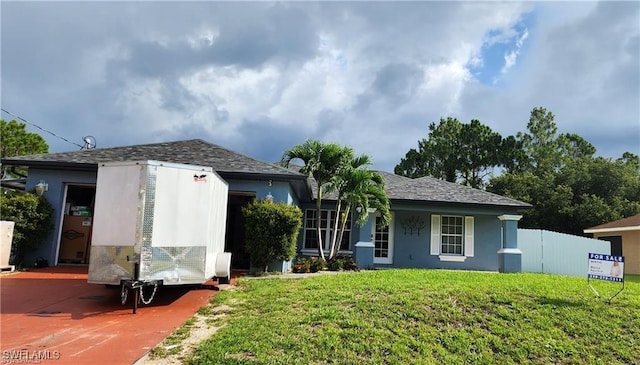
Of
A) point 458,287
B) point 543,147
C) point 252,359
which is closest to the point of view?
point 252,359

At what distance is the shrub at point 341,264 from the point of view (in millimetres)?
13164

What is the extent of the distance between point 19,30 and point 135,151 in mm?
5603

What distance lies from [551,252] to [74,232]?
18.3m

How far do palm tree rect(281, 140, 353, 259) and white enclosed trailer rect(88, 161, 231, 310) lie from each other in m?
5.61

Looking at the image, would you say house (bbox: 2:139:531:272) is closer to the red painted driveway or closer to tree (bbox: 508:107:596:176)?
the red painted driveway

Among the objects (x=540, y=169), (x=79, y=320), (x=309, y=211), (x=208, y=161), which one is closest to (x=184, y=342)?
(x=79, y=320)

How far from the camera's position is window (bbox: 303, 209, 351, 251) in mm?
16141

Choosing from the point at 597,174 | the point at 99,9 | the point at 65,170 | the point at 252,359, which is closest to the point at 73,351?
the point at 252,359

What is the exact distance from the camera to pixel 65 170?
12.4 meters

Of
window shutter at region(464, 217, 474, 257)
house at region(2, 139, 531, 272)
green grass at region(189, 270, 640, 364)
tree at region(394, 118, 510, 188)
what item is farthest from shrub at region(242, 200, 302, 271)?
tree at region(394, 118, 510, 188)

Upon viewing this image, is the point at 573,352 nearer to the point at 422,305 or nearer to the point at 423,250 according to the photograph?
the point at 422,305

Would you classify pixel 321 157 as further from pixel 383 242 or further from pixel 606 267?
pixel 606 267

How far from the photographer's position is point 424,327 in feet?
20.2

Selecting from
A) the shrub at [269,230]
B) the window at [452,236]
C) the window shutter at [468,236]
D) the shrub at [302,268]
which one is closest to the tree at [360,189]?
the shrub at [302,268]
